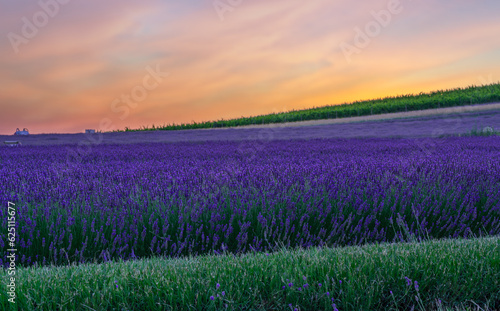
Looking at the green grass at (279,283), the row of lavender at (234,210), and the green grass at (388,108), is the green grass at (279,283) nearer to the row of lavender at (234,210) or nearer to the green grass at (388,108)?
the row of lavender at (234,210)

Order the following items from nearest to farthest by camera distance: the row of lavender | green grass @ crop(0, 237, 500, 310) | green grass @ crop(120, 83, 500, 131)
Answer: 1. green grass @ crop(0, 237, 500, 310)
2. the row of lavender
3. green grass @ crop(120, 83, 500, 131)

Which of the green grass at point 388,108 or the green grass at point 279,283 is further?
the green grass at point 388,108

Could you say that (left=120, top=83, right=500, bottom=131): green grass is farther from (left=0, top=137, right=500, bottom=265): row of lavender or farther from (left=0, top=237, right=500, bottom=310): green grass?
(left=0, top=237, right=500, bottom=310): green grass

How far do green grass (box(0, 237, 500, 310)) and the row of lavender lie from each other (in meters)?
0.79

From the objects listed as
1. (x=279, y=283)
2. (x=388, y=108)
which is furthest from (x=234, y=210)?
(x=388, y=108)

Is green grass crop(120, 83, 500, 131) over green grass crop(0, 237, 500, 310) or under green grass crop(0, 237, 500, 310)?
over

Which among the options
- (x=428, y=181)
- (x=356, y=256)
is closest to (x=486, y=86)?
(x=428, y=181)

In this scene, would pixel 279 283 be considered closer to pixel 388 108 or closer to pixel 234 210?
pixel 234 210

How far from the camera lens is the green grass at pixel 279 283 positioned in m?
2.50

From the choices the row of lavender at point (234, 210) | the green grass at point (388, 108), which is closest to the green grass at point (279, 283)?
the row of lavender at point (234, 210)

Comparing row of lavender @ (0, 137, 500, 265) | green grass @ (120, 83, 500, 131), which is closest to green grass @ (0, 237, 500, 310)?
row of lavender @ (0, 137, 500, 265)

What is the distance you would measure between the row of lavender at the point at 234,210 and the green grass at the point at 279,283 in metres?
0.79

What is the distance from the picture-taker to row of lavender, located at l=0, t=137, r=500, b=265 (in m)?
3.93

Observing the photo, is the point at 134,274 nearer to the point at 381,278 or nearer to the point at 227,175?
the point at 381,278
